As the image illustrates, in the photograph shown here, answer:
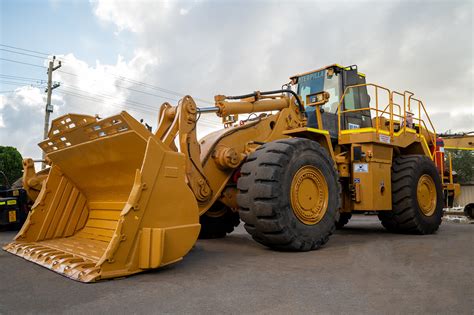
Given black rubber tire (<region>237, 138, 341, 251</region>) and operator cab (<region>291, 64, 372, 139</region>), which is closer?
black rubber tire (<region>237, 138, 341, 251</region>)

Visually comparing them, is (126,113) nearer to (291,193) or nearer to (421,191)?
(291,193)

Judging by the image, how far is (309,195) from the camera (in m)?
5.92

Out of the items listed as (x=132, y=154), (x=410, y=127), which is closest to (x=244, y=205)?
(x=132, y=154)

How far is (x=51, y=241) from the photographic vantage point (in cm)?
554

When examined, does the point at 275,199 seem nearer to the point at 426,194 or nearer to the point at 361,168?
the point at 361,168

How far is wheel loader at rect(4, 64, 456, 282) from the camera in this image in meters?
4.25

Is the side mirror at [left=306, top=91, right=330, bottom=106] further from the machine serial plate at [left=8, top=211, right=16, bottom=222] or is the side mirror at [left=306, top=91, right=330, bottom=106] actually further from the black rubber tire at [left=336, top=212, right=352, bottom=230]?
the machine serial plate at [left=8, top=211, right=16, bottom=222]

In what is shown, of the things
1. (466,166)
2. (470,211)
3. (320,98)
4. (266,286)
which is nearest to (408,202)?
(320,98)

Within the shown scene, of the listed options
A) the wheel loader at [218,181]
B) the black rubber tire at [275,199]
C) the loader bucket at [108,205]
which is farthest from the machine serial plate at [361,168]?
the loader bucket at [108,205]

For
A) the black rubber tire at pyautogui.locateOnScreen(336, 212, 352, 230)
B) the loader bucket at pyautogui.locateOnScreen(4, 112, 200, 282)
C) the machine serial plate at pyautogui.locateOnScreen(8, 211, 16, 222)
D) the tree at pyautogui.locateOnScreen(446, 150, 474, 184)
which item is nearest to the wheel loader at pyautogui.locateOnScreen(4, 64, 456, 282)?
the loader bucket at pyautogui.locateOnScreen(4, 112, 200, 282)

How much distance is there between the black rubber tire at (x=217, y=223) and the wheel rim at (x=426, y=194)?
12.8 feet

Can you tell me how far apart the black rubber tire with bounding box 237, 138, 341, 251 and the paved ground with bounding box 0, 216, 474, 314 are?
10.2 inches

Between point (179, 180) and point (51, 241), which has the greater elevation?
point (179, 180)

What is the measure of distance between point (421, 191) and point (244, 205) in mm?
4922
